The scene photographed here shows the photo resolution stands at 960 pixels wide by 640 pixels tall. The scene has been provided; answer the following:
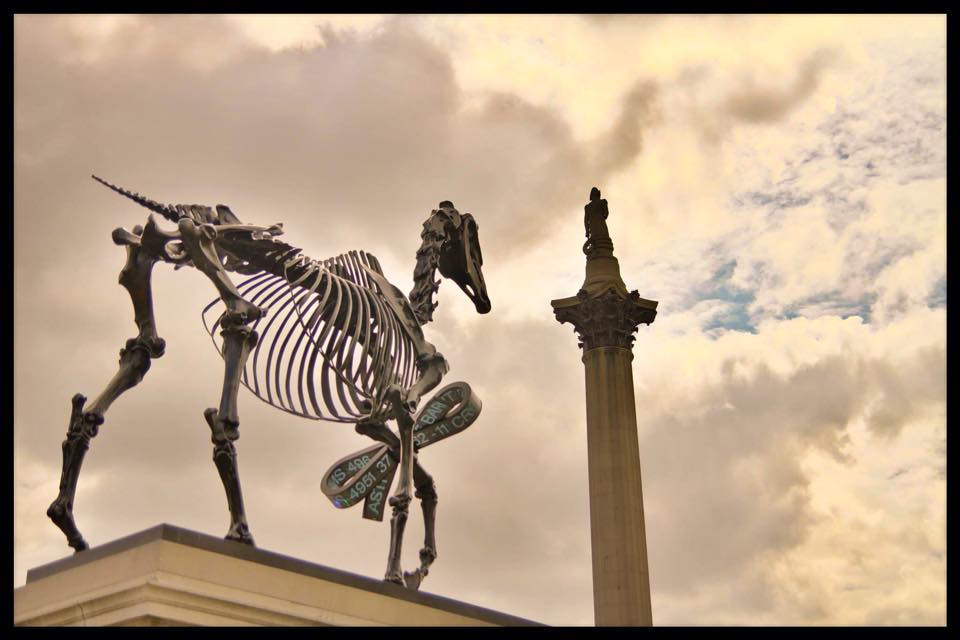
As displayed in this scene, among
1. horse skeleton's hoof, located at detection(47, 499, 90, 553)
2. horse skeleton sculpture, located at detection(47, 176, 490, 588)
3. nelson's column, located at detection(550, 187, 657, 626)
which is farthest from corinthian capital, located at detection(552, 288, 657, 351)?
horse skeleton's hoof, located at detection(47, 499, 90, 553)

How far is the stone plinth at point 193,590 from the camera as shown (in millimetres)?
10445

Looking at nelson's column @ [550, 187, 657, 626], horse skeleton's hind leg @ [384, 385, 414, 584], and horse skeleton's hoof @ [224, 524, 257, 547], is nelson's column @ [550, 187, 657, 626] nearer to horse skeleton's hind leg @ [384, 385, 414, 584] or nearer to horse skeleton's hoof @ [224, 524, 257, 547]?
horse skeleton's hind leg @ [384, 385, 414, 584]

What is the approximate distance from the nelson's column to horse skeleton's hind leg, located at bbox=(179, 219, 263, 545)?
8502 mm

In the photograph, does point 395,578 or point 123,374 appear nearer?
point 123,374

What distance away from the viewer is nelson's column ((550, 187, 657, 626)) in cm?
1900

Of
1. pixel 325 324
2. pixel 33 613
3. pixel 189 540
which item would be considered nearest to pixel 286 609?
pixel 189 540

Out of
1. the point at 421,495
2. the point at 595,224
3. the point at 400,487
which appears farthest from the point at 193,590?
the point at 595,224

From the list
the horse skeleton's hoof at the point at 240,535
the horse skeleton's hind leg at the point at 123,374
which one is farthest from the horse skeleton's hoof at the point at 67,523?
the horse skeleton's hoof at the point at 240,535

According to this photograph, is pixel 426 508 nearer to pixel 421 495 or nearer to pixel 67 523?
pixel 421 495

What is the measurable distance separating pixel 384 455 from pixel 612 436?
6.16m

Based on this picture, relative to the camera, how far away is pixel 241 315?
12.2 meters

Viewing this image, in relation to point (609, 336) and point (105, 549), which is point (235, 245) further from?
point (609, 336)

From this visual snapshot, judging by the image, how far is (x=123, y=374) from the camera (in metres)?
12.0

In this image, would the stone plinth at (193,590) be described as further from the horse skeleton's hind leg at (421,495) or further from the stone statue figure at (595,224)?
the stone statue figure at (595,224)
